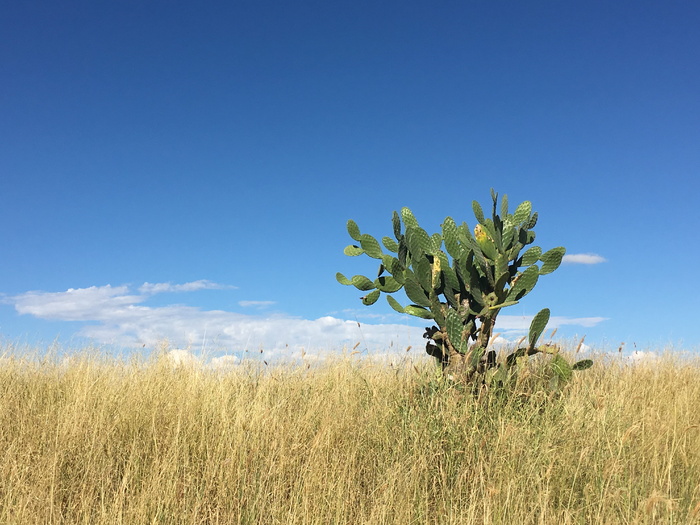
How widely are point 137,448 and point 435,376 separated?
8.26ft

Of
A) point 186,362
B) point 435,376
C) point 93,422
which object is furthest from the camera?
point 186,362

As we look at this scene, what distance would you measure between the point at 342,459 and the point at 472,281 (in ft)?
6.46

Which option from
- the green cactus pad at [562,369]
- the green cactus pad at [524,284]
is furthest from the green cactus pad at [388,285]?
the green cactus pad at [562,369]

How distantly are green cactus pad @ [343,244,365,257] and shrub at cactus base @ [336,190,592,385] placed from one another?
1.31 feet

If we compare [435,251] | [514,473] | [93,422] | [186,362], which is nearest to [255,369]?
[186,362]

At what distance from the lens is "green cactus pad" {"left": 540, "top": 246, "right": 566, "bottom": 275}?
490cm

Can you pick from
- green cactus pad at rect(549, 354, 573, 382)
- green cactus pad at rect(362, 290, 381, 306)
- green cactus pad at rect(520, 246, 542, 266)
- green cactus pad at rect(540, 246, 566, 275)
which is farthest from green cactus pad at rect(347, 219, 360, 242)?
green cactus pad at rect(549, 354, 573, 382)

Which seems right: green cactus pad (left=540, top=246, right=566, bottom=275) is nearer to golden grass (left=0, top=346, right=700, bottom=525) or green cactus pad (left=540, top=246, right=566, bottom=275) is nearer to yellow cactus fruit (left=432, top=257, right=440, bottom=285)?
yellow cactus fruit (left=432, top=257, right=440, bottom=285)

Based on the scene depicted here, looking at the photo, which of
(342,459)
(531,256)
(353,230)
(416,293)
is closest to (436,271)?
(416,293)

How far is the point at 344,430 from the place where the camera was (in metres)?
4.21

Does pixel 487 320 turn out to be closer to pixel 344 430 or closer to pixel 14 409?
pixel 344 430

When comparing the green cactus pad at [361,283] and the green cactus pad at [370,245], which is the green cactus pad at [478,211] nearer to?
the green cactus pad at [370,245]

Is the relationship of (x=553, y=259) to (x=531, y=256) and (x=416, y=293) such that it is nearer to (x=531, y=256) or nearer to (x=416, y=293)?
(x=531, y=256)

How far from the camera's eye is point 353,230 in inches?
217
